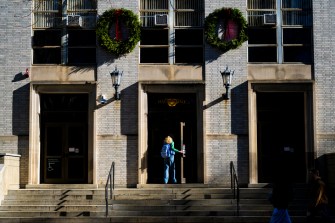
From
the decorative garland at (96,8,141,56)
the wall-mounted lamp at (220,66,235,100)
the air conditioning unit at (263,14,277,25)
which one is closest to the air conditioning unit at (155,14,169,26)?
the decorative garland at (96,8,141,56)

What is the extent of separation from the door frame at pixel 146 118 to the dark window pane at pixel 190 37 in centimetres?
149

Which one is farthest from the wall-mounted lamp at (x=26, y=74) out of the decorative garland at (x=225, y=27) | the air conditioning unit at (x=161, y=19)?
the decorative garland at (x=225, y=27)

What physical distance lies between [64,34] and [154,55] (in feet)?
10.1

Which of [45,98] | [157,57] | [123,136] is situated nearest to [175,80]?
[157,57]

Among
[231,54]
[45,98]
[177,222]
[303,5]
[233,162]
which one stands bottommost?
[177,222]

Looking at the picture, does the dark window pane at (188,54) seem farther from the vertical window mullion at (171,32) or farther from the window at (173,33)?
the vertical window mullion at (171,32)

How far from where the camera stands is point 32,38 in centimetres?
2303

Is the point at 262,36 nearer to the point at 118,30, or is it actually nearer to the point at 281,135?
the point at 281,135

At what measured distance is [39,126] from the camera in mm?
22781

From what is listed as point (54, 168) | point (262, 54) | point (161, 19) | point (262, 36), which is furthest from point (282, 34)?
point (54, 168)

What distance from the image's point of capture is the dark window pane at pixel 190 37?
2302 centimetres

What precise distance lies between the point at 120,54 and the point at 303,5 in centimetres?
634

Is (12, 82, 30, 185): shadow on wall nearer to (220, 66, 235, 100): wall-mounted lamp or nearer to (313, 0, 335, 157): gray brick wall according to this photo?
(220, 66, 235, 100): wall-mounted lamp

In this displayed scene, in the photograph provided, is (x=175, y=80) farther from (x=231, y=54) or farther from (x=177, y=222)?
(x=177, y=222)
